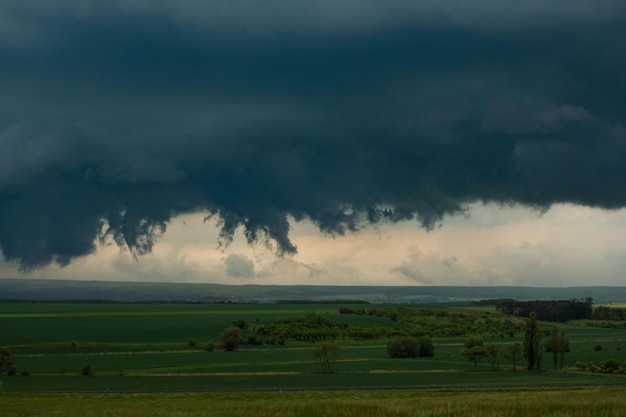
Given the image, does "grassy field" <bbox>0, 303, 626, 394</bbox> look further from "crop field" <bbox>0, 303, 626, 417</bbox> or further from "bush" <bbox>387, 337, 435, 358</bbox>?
"bush" <bbox>387, 337, 435, 358</bbox>

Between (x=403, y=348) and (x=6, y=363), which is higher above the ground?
(x=403, y=348)

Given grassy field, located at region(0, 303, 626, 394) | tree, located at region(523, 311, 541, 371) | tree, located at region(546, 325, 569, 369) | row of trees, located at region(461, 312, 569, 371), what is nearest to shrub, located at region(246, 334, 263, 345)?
grassy field, located at region(0, 303, 626, 394)

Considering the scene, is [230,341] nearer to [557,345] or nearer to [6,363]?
[6,363]

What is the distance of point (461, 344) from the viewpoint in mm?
187625

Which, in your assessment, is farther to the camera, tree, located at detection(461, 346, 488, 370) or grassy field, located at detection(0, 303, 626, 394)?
tree, located at detection(461, 346, 488, 370)

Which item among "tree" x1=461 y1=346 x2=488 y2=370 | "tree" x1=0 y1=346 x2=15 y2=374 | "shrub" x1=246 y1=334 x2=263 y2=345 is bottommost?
"shrub" x1=246 y1=334 x2=263 y2=345

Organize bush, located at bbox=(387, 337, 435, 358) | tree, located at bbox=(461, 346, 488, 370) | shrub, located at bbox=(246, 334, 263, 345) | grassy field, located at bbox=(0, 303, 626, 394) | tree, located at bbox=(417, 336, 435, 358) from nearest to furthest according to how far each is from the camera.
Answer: grassy field, located at bbox=(0, 303, 626, 394)
tree, located at bbox=(461, 346, 488, 370)
bush, located at bbox=(387, 337, 435, 358)
tree, located at bbox=(417, 336, 435, 358)
shrub, located at bbox=(246, 334, 263, 345)

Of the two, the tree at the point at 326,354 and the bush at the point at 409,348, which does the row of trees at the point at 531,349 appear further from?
the tree at the point at 326,354

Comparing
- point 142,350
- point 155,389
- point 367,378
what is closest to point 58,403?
point 155,389

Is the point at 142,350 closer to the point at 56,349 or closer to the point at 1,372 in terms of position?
the point at 56,349

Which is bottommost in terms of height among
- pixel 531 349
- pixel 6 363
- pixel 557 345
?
pixel 6 363

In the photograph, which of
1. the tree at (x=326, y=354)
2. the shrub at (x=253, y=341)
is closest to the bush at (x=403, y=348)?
the tree at (x=326, y=354)

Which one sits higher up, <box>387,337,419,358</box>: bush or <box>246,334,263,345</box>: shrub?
<box>387,337,419,358</box>: bush

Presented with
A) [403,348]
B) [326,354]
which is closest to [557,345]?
[403,348]
